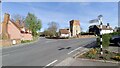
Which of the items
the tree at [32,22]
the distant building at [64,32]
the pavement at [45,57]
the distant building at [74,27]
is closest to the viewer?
the pavement at [45,57]

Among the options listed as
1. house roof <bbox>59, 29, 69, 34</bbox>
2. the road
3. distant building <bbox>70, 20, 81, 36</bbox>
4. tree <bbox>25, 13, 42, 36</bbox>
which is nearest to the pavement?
the road

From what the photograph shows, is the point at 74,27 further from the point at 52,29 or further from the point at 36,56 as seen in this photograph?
the point at 36,56

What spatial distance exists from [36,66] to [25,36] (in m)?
56.5

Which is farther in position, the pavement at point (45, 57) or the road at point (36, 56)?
the road at point (36, 56)

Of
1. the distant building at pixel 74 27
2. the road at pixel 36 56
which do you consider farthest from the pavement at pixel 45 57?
the distant building at pixel 74 27

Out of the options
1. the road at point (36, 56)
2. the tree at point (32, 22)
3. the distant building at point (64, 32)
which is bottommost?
the road at point (36, 56)

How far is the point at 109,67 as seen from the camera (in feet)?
34.1

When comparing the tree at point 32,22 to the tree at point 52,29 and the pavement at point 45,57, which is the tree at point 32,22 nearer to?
the tree at point 52,29

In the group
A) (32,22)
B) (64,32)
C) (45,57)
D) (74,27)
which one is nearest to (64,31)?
(64,32)

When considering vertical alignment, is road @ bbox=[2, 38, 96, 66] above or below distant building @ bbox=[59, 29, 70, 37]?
below

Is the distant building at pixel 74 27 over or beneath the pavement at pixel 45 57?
over

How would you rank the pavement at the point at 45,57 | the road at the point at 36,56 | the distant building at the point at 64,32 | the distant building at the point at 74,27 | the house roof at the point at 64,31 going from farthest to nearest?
1. the house roof at the point at 64,31
2. the distant building at the point at 64,32
3. the distant building at the point at 74,27
4. the road at the point at 36,56
5. the pavement at the point at 45,57

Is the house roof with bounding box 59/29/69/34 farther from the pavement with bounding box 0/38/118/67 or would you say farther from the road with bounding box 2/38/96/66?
the pavement with bounding box 0/38/118/67

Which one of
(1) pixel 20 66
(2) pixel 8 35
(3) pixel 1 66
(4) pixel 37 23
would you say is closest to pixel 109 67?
(1) pixel 20 66
